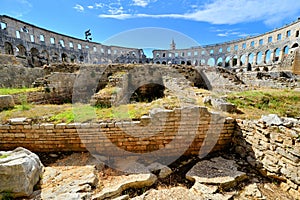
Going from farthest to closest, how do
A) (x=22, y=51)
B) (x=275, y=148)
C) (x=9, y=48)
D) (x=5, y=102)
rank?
(x=22, y=51) → (x=9, y=48) → (x=5, y=102) → (x=275, y=148)

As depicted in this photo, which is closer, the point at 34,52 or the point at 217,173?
the point at 217,173

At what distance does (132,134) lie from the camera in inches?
158

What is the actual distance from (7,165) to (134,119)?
8.76ft

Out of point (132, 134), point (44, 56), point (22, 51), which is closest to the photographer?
point (132, 134)

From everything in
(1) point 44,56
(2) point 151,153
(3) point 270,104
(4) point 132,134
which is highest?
(1) point 44,56

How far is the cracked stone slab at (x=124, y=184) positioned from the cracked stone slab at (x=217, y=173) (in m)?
0.95

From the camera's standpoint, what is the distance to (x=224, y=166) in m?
3.72

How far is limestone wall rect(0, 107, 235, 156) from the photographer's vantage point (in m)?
3.90

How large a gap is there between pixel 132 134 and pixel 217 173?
2.30 metres

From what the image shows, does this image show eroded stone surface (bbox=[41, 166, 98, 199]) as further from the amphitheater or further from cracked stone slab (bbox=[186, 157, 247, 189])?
cracked stone slab (bbox=[186, 157, 247, 189])

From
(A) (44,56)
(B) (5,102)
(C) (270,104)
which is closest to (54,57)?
(A) (44,56)

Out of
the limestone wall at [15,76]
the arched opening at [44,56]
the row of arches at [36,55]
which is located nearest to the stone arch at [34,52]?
the row of arches at [36,55]

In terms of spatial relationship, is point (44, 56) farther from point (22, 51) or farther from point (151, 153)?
point (151, 153)

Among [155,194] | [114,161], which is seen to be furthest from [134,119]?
[155,194]
